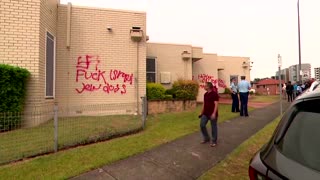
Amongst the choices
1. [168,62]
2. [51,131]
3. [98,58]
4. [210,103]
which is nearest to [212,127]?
[210,103]

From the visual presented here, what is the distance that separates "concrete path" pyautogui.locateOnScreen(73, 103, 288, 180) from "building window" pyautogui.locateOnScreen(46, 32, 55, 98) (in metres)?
6.07

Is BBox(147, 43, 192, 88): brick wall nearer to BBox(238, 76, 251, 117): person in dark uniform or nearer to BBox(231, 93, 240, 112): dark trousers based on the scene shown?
BBox(231, 93, 240, 112): dark trousers

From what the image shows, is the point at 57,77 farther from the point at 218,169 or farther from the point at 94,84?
the point at 218,169

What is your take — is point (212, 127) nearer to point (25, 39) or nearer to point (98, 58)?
point (25, 39)

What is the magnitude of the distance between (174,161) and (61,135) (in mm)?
2896

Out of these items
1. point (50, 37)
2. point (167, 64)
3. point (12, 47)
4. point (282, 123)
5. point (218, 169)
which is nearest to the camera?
point (282, 123)

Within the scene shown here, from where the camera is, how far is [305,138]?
2.20m

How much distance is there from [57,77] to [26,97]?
3.13 meters

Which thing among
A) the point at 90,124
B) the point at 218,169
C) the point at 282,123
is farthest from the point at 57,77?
the point at 282,123

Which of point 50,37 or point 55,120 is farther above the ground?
point 50,37

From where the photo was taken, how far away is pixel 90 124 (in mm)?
8758

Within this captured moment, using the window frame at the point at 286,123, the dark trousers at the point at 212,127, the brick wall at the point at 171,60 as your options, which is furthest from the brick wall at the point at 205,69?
the window frame at the point at 286,123

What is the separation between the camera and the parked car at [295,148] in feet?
6.52

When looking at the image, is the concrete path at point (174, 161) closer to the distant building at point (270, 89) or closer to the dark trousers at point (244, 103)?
the dark trousers at point (244, 103)
